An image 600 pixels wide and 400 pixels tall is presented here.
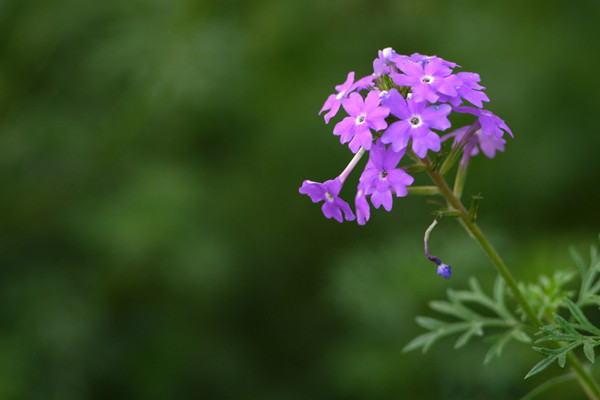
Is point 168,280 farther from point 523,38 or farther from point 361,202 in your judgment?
point 523,38

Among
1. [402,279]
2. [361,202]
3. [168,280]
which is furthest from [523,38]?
[361,202]

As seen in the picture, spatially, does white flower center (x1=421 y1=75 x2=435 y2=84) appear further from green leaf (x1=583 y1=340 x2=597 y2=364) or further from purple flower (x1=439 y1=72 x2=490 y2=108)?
green leaf (x1=583 y1=340 x2=597 y2=364)

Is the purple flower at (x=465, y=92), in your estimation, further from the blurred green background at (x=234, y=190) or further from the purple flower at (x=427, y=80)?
the blurred green background at (x=234, y=190)

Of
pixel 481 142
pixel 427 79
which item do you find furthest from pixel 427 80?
pixel 481 142

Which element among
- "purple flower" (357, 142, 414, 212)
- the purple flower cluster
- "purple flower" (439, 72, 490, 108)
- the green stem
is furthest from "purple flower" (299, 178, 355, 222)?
"purple flower" (439, 72, 490, 108)

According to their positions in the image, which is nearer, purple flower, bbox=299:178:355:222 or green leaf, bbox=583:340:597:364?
green leaf, bbox=583:340:597:364

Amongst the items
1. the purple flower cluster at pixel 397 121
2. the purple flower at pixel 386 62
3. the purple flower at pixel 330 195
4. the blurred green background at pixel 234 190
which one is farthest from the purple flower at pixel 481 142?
the blurred green background at pixel 234 190

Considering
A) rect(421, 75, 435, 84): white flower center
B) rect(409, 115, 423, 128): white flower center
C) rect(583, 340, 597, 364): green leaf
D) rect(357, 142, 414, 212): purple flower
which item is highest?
rect(421, 75, 435, 84): white flower center
